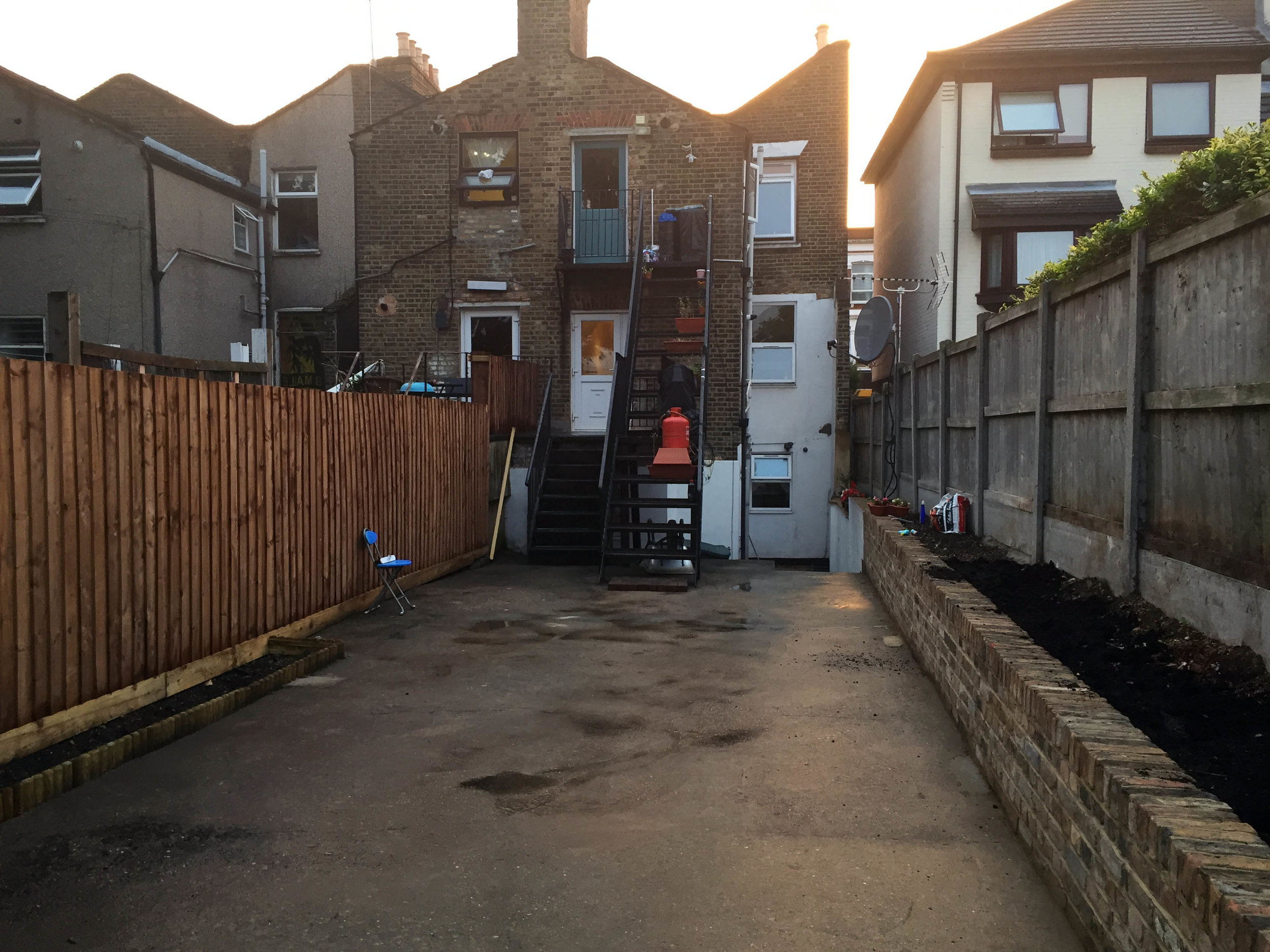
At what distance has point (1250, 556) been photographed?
12.5 feet

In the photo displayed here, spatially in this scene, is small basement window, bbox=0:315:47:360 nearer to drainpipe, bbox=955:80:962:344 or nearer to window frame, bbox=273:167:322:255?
window frame, bbox=273:167:322:255

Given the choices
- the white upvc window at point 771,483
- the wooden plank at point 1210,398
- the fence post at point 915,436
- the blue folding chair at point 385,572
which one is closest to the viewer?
the wooden plank at point 1210,398

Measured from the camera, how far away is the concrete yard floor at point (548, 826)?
3.25 m

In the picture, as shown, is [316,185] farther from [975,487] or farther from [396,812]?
[396,812]

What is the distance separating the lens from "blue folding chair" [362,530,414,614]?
8.74 meters

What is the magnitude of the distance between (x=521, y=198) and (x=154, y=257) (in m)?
6.60

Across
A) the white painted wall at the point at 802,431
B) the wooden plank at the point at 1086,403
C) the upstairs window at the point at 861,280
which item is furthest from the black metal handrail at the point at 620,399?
the upstairs window at the point at 861,280

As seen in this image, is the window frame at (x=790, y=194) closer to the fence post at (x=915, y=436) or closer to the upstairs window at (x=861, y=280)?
the fence post at (x=915, y=436)

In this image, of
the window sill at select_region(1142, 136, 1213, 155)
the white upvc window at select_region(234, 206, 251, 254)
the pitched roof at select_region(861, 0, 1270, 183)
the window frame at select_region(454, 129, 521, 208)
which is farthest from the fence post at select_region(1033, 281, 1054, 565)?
the white upvc window at select_region(234, 206, 251, 254)

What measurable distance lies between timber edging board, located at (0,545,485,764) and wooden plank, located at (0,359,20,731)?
134 millimetres

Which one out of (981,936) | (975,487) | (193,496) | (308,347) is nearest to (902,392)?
(975,487)

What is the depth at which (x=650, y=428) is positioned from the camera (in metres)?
15.2

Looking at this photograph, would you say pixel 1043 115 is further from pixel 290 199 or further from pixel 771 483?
pixel 290 199

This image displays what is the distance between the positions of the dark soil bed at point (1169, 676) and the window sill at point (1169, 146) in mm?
15973
